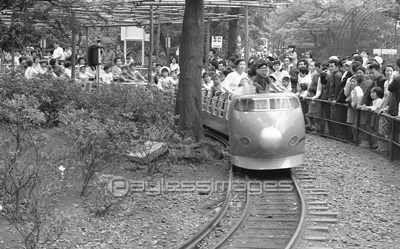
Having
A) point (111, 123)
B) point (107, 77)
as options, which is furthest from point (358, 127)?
point (107, 77)

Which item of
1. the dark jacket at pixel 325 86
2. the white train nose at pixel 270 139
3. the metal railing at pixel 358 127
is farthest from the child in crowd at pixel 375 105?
the white train nose at pixel 270 139

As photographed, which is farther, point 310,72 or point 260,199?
point 310,72

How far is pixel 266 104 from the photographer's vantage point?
12.7 m

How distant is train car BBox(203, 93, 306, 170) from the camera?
1236cm

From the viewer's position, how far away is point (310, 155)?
15.7 metres

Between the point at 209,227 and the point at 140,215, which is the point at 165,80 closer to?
the point at 140,215

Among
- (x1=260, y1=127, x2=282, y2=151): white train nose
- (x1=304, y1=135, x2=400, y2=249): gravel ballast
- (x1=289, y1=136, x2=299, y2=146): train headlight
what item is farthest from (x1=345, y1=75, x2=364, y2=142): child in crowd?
(x1=260, y1=127, x2=282, y2=151): white train nose

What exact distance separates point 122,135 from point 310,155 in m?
5.61

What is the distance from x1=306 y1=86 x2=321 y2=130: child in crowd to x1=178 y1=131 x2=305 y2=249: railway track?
20.5 feet

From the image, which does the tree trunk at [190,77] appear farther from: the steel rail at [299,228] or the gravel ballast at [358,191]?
the steel rail at [299,228]

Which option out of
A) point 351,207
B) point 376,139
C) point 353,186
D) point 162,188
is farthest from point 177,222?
point 376,139

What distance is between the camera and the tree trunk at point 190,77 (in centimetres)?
1492

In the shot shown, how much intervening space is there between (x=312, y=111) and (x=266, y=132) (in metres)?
7.74

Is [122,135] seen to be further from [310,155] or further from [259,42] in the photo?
[259,42]
